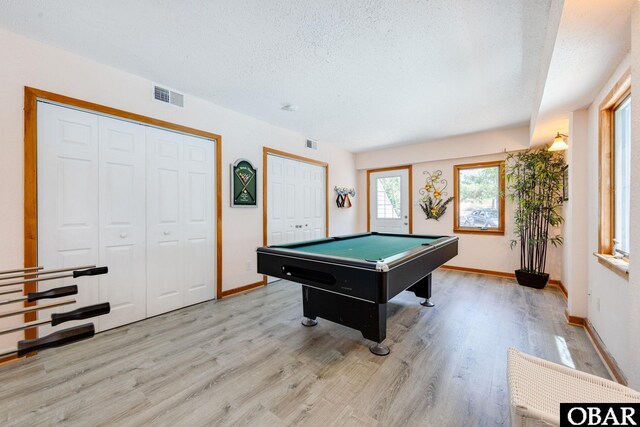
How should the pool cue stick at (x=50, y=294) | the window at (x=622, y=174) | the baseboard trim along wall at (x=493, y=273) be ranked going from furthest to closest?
the baseboard trim along wall at (x=493, y=273)
the window at (x=622, y=174)
the pool cue stick at (x=50, y=294)

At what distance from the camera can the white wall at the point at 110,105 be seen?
6.58ft

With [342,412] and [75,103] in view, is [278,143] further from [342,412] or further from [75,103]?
[342,412]

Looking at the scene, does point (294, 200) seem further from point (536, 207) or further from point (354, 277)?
point (536, 207)

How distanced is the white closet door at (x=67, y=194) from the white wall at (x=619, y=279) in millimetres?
3786

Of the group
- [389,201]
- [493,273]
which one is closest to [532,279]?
[493,273]

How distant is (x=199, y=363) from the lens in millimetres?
Result: 1990

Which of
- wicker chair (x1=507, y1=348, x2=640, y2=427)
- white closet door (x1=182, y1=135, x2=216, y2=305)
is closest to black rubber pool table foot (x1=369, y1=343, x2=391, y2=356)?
wicker chair (x1=507, y1=348, x2=640, y2=427)

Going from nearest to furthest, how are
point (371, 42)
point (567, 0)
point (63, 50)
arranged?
1. point (567, 0)
2. point (371, 42)
3. point (63, 50)

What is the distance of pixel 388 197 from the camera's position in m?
5.81

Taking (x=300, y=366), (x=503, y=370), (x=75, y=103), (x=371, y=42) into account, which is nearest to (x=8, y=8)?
(x=75, y=103)

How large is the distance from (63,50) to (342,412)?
3496mm

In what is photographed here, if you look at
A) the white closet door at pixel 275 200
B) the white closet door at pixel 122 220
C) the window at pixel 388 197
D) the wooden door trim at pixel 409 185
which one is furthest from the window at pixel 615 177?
the white closet door at pixel 122 220

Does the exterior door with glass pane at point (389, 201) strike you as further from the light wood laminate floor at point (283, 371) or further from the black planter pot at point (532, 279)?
the light wood laminate floor at point (283, 371)

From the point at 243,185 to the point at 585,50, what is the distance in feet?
11.2
